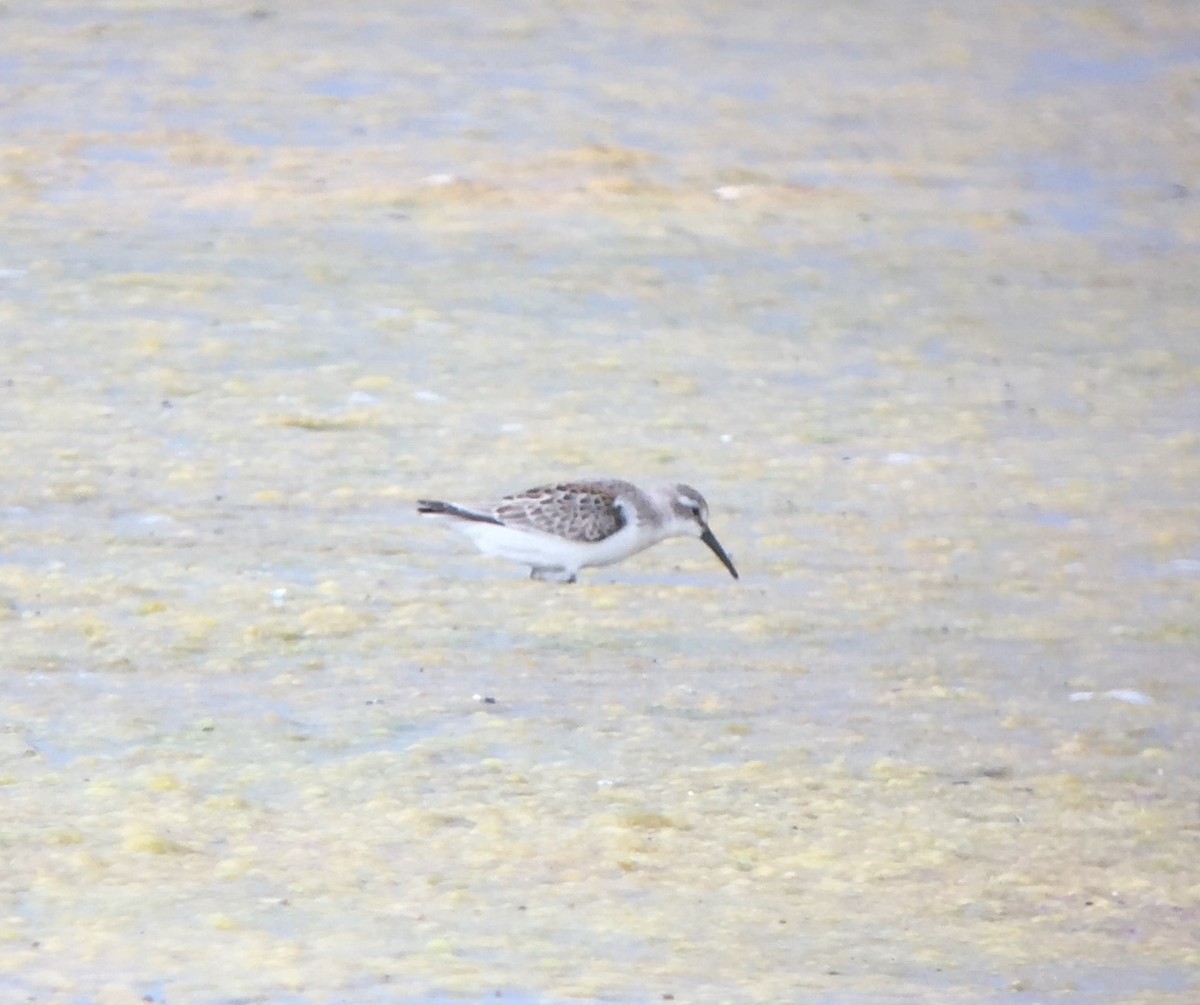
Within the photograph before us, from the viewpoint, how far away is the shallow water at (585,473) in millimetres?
4895

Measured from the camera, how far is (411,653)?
658 centimetres

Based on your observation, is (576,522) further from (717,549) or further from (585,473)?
(585,473)

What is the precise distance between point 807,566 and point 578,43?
8.44 m

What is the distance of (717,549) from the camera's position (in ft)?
24.1

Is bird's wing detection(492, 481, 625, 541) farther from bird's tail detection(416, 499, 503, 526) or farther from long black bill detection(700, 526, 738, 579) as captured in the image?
long black bill detection(700, 526, 738, 579)

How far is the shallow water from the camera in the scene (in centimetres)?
489

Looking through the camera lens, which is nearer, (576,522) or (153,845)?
(153,845)

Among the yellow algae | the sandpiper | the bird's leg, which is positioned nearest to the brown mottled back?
the sandpiper

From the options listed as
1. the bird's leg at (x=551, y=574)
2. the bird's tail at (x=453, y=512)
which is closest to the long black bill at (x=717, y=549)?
the bird's leg at (x=551, y=574)

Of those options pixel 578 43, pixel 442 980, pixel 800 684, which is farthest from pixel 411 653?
→ pixel 578 43

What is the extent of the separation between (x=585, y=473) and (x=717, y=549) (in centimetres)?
111

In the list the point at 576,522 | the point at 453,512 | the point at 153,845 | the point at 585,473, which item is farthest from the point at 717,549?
the point at 153,845

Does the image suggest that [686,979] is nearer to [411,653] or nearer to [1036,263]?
[411,653]

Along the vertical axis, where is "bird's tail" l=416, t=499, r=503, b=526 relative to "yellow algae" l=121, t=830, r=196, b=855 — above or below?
below
